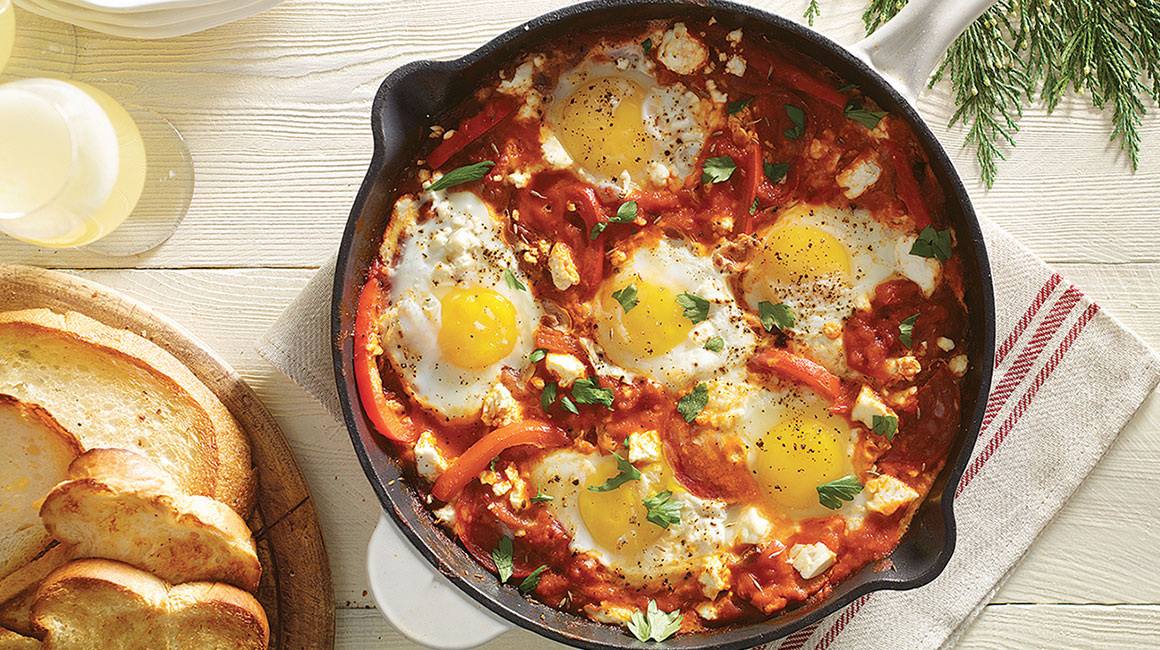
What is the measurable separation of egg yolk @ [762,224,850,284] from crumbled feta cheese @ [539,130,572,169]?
0.75 meters

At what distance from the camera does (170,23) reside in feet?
10.4

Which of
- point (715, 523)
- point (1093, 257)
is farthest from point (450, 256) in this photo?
point (1093, 257)

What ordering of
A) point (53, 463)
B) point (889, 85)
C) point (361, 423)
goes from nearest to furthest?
1. point (889, 85)
2. point (361, 423)
3. point (53, 463)

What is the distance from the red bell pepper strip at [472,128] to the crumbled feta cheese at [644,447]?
113 centimetres

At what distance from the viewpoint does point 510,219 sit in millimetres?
2998

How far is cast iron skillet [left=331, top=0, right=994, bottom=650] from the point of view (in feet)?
8.66

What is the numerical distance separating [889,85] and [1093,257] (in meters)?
1.23

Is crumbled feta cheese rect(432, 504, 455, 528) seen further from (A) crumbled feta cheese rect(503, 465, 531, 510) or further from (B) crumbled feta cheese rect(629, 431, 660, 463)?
(B) crumbled feta cheese rect(629, 431, 660, 463)

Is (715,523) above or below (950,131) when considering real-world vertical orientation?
below

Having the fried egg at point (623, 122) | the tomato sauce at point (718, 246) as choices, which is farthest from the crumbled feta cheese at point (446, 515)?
the fried egg at point (623, 122)

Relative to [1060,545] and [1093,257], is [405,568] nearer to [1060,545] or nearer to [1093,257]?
[1060,545]

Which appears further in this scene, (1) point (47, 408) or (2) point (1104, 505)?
(2) point (1104, 505)

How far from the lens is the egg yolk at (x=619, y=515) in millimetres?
2947

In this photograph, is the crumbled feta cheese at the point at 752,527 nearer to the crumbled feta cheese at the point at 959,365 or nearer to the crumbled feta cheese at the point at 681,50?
the crumbled feta cheese at the point at 959,365
